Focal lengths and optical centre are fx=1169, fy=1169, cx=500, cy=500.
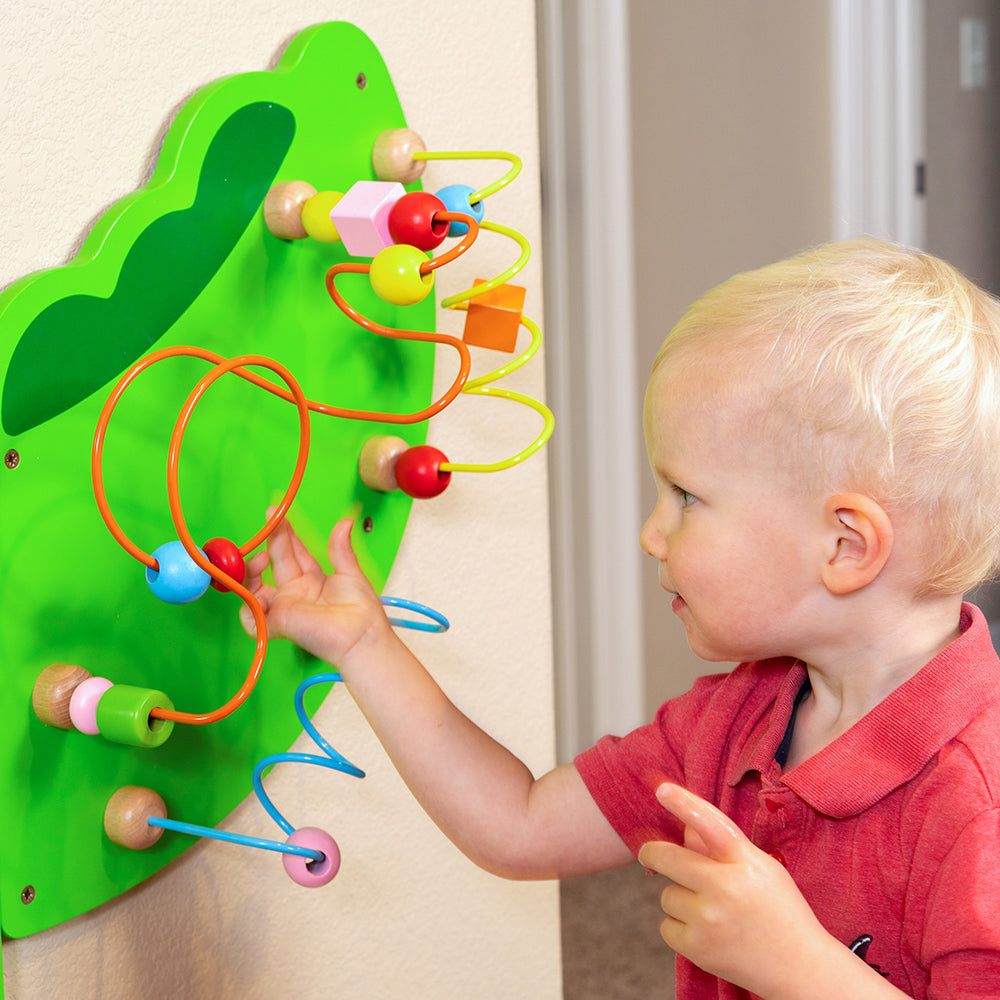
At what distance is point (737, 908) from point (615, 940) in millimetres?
1220

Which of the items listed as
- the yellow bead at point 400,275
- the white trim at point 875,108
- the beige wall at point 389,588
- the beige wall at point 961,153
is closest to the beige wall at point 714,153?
the white trim at point 875,108

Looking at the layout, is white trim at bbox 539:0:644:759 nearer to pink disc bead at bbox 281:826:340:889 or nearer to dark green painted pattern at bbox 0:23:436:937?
dark green painted pattern at bbox 0:23:436:937

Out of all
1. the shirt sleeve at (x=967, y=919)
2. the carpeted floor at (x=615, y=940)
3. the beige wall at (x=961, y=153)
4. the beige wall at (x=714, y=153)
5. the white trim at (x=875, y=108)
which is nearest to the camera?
the shirt sleeve at (x=967, y=919)

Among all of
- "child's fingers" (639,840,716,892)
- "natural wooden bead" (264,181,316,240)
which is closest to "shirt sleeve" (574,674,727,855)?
"child's fingers" (639,840,716,892)

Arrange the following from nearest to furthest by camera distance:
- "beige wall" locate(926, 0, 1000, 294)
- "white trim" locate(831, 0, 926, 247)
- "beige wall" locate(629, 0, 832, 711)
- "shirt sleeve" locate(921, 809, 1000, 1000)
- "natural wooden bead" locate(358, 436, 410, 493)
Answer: "shirt sleeve" locate(921, 809, 1000, 1000) → "natural wooden bead" locate(358, 436, 410, 493) → "beige wall" locate(629, 0, 832, 711) → "white trim" locate(831, 0, 926, 247) → "beige wall" locate(926, 0, 1000, 294)

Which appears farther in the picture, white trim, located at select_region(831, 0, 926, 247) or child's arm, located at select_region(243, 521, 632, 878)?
white trim, located at select_region(831, 0, 926, 247)

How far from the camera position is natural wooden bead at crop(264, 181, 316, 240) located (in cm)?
64

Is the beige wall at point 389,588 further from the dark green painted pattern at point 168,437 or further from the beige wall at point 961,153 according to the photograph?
the beige wall at point 961,153

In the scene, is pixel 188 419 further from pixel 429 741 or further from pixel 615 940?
pixel 615 940

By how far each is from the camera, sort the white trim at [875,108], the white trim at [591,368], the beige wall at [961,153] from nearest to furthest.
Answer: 1. the white trim at [591,368]
2. the white trim at [875,108]
3. the beige wall at [961,153]

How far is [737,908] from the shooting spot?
0.54m

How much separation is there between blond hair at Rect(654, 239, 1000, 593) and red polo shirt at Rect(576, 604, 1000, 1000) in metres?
0.07

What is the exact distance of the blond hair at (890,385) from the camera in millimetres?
580

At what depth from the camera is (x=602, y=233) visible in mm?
1892
